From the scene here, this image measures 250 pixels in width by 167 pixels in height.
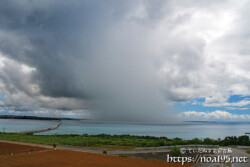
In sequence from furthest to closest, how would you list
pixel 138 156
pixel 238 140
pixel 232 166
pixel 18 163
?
pixel 238 140
pixel 138 156
pixel 18 163
pixel 232 166

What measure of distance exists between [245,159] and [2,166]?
1183 inches

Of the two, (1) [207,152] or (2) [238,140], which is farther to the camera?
(2) [238,140]

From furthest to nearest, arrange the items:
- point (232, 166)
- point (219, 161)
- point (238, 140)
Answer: point (238, 140), point (219, 161), point (232, 166)

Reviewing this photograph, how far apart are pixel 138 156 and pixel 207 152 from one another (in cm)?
1195

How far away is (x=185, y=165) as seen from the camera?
82.7 ft

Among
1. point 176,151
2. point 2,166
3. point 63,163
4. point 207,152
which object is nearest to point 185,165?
point 176,151

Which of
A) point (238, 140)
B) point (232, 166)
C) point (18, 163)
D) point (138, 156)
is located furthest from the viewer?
point (238, 140)

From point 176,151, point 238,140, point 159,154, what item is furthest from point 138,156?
point 238,140

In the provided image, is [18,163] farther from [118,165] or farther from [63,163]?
[118,165]

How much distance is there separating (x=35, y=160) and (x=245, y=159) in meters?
27.9

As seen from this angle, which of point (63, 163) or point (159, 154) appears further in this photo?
point (159, 154)

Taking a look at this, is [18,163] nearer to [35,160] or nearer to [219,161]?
[35,160]

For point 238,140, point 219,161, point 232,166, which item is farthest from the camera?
point 238,140

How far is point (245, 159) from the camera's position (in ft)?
85.2
